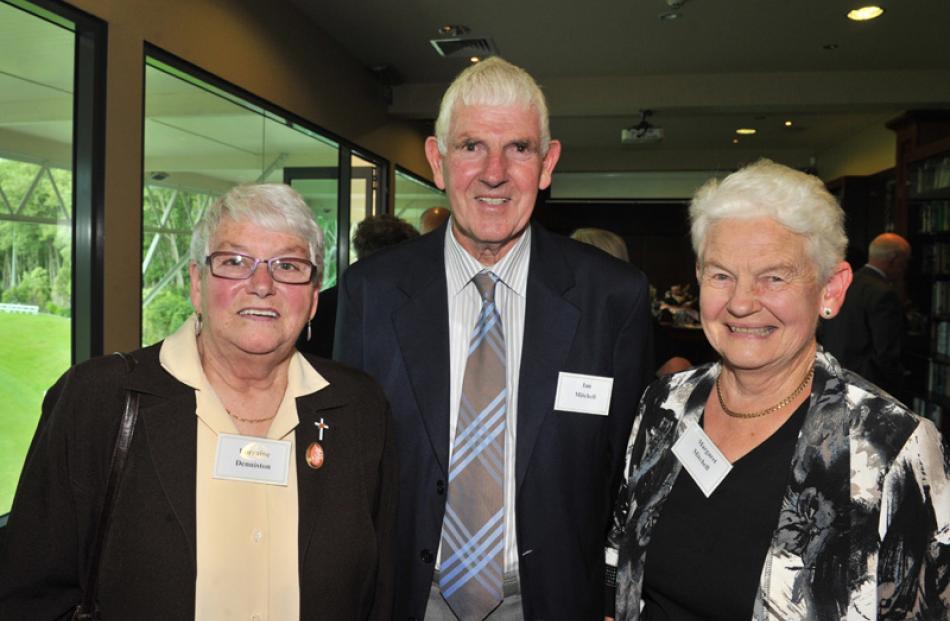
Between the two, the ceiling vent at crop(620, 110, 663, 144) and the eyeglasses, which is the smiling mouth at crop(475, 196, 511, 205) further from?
the ceiling vent at crop(620, 110, 663, 144)

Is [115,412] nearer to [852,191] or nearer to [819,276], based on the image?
[819,276]

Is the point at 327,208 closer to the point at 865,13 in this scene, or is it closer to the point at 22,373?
the point at 22,373

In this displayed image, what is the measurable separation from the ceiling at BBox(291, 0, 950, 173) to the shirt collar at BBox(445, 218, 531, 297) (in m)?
4.39

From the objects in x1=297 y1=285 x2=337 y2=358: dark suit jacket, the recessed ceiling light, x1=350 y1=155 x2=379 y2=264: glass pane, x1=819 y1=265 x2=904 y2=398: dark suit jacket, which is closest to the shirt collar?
x1=297 y1=285 x2=337 y2=358: dark suit jacket

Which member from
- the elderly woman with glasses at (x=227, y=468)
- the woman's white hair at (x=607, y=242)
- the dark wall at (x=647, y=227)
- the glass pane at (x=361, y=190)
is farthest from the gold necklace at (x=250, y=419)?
the dark wall at (x=647, y=227)

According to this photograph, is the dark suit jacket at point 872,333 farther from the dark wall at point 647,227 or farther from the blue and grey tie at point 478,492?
the dark wall at point 647,227

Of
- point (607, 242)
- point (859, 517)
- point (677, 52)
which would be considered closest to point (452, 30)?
point (677, 52)

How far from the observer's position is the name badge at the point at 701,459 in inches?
56.6

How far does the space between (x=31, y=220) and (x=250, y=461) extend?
2.49 metres

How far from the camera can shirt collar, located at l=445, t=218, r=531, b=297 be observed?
172 centimetres

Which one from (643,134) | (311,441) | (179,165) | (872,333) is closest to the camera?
(311,441)

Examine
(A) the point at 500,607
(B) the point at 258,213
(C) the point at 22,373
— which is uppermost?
(B) the point at 258,213

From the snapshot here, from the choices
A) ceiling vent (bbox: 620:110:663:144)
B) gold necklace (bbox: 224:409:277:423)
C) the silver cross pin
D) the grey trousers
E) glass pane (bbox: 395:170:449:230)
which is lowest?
the grey trousers

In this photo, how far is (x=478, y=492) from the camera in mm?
1561
